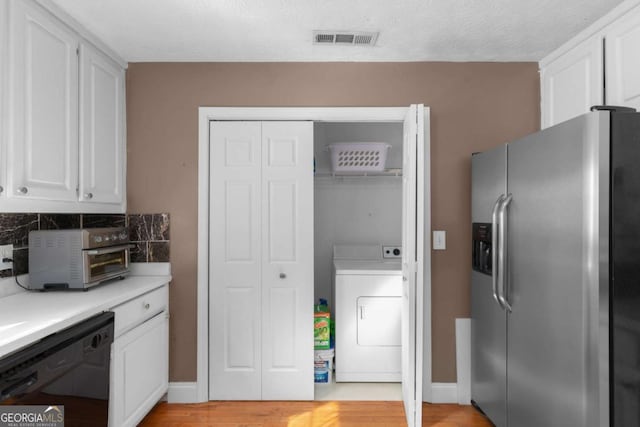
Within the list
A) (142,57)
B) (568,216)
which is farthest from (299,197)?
(568,216)

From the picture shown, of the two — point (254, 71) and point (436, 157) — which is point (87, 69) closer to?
point (254, 71)

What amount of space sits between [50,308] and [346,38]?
6.78 ft

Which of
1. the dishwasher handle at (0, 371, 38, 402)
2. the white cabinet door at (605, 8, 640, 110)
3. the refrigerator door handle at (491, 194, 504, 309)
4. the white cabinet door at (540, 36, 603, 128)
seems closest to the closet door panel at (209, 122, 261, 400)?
the dishwasher handle at (0, 371, 38, 402)

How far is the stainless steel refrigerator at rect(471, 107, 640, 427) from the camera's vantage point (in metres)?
1.47

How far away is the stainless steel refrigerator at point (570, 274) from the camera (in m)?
1.47

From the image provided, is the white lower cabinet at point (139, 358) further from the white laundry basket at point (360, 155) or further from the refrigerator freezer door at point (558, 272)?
the refrigerator freezer door at point (558, 272)

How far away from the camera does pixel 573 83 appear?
2.27 meters

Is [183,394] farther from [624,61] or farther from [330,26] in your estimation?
[624,61]

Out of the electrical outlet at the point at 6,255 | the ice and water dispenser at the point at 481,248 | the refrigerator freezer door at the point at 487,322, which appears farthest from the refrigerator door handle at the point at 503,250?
the electrical outlet at the point at 6,255

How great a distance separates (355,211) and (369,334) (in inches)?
46.8

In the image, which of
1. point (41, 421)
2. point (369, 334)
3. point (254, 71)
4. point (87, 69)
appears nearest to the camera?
point (41, 421)

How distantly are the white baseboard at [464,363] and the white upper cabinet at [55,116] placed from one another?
248 centimetres

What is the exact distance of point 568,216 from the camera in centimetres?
161

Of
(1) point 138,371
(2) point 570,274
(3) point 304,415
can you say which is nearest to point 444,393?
(3) point 304,415
